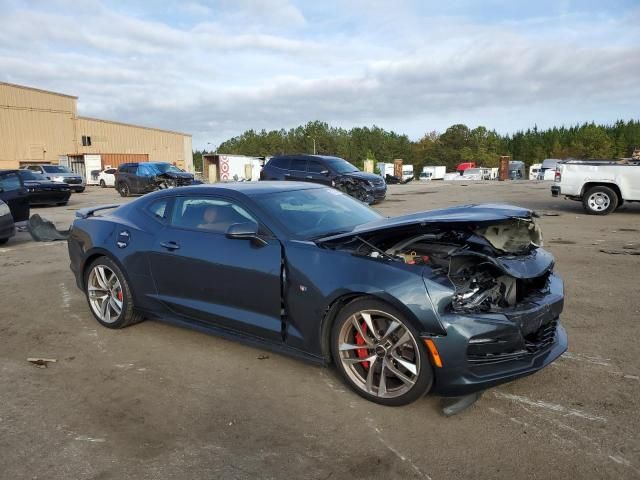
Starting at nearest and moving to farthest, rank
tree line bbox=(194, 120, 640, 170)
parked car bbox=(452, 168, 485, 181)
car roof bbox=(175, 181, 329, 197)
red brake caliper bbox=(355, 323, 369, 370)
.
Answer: red brake caliper bbox=(355, 323, 369, 370), car roof bbox=(175, 181, 329, 197), parked car bbox=(452, 168, 485, 181), tree line bbox=(194, 120, 640, 170)

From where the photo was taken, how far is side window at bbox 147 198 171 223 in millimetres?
4559

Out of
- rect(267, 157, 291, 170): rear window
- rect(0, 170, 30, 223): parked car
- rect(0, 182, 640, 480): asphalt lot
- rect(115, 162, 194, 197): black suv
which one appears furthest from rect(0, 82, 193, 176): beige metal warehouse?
rect(0, 182, 640, 480): asphalt lot

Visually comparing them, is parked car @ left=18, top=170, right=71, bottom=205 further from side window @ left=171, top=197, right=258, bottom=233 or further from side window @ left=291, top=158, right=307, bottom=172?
side window @ left=171, top=197, right=258, bottom=233

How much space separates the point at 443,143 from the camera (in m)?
98.5

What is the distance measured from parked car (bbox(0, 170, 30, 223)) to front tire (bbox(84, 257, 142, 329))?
729 centimetres

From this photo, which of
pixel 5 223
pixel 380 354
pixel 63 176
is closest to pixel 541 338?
pixel 380 354

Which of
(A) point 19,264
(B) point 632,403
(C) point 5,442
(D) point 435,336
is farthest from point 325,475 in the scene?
(A) point 19,264

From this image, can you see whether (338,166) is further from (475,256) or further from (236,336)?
(475,256)

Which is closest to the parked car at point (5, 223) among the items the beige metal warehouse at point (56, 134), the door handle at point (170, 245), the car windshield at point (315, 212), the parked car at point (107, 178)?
the door handle at point (170, 245)

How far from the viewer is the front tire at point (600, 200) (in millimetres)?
12859

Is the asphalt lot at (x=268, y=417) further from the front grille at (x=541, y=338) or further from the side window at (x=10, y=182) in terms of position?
the side window at (x=10, y=182)

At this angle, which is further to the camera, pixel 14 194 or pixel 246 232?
pixel 14 194

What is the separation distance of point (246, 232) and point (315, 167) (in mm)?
13943

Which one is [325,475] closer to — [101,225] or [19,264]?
[101,225]
